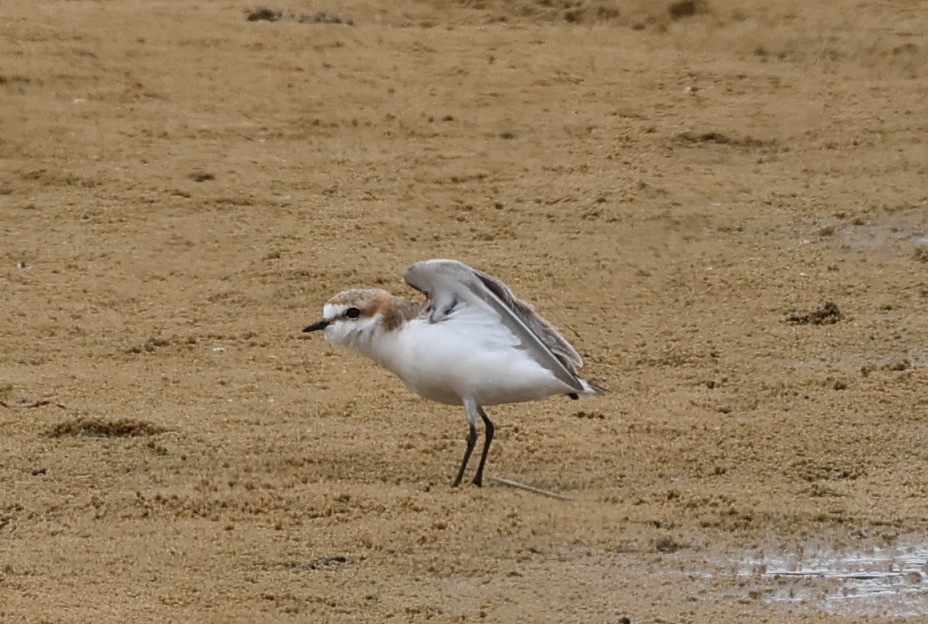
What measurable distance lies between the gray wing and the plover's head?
16 cm

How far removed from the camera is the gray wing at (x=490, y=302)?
5.98m

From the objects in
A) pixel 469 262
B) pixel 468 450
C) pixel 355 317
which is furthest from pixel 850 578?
pixel 469 262

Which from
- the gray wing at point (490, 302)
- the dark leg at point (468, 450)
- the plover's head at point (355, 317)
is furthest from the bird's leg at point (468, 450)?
the plover's head at point (355, 317)

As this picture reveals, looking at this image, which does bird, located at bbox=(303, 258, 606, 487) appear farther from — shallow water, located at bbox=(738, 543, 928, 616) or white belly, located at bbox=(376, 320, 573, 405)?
shallow water, located at bbox=(738, 543, 928, 616)

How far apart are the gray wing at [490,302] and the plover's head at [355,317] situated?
16 centimetres

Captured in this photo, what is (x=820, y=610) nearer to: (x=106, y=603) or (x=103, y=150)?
(x=106, y=603)

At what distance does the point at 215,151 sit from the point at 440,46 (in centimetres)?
222

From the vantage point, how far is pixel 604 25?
39.7 feet

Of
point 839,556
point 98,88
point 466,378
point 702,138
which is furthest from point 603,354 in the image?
point 98,88

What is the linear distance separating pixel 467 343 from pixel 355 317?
0.47 m

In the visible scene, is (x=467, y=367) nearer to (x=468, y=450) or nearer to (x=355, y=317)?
(x=468, y=450)

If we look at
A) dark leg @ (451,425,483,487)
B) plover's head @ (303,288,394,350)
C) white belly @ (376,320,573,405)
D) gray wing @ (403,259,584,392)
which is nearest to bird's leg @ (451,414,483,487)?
dark leg @ (451,425,483,487)

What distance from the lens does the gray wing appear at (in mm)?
5984

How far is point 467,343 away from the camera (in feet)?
19.8
